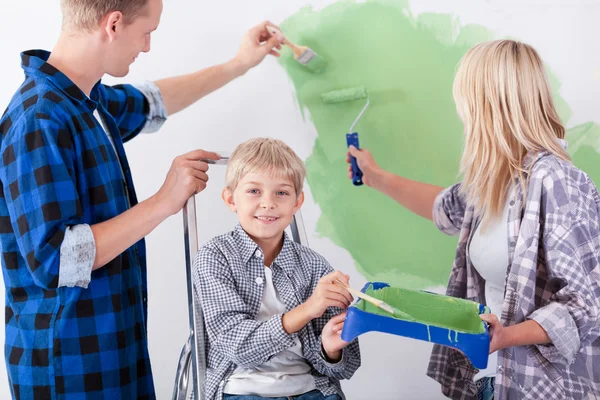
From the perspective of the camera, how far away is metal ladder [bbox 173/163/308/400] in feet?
4.43

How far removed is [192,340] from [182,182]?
0.34 m

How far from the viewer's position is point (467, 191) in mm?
1590

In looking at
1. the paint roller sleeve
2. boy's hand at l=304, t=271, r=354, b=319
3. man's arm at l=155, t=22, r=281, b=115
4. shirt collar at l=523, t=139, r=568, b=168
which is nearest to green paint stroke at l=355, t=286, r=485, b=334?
boy's hand at l=304, t=271, r=354, b=319

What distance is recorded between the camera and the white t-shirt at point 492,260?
143 centimetres

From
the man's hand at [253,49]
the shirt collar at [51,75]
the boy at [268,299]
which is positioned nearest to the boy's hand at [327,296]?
the boy at [268,299]

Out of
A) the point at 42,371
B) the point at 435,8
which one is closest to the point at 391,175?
the point at 435,8

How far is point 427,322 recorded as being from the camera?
1.20 m

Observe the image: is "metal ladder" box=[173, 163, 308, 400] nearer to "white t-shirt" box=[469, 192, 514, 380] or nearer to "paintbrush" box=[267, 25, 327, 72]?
"white t-shirt" box=[469, 192, 514, 380]

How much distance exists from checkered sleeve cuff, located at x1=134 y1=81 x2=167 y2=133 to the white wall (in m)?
0.21

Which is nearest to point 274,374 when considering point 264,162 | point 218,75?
point 264,162

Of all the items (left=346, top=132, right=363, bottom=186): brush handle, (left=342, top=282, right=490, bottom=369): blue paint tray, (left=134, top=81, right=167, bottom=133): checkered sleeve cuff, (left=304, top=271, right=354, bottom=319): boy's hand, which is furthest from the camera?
(left=346, top=132, right=363, bottom=186): brush handle

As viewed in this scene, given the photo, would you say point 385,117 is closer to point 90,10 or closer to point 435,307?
point 435,307

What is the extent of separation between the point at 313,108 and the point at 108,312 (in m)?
0.91

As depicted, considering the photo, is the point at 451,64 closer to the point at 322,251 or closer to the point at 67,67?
the point at 322,251
